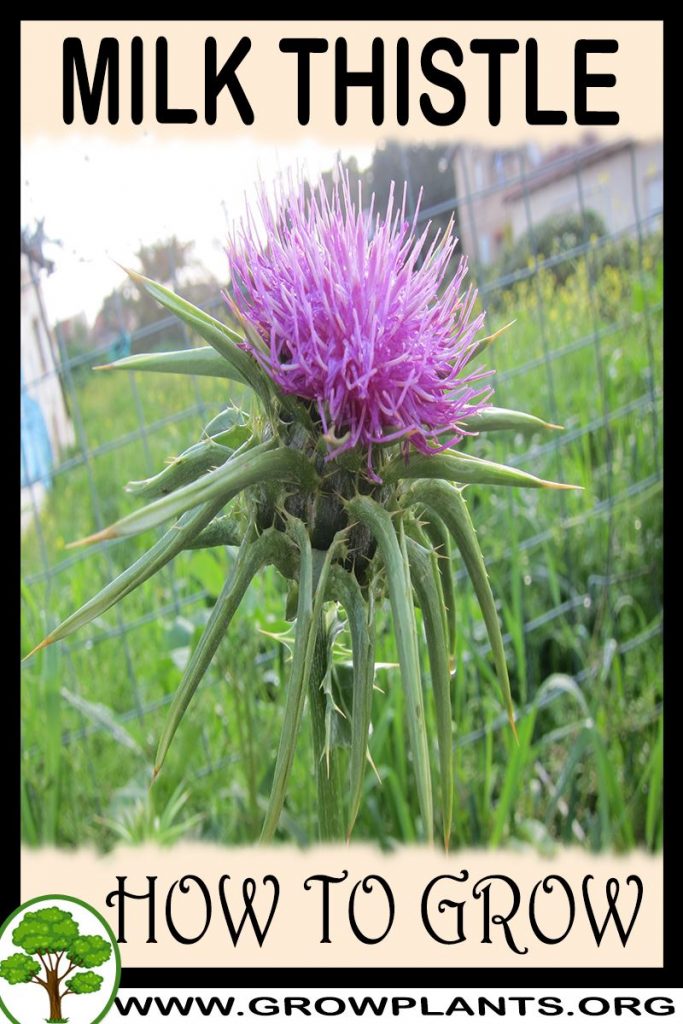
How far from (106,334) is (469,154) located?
0.99m

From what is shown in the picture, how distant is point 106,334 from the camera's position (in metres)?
2.14

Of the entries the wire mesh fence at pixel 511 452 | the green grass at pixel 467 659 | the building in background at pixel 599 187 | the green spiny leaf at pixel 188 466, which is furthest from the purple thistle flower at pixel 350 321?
the building in background at pixel 599 187

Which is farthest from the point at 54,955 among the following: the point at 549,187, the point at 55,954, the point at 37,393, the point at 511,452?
the point at 549,187

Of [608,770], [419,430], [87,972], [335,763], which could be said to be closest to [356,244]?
[419,430]

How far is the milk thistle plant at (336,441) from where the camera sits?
2.65ft

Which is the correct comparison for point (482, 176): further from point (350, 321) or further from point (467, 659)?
point (350, 321)

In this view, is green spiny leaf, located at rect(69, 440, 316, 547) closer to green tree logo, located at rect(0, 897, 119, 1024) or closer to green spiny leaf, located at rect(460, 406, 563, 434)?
green spiny leaf, located at rect(460, 406, 563, 434)

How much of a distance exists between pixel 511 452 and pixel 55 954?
1.86m

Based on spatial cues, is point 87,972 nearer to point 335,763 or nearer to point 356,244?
point 335,763

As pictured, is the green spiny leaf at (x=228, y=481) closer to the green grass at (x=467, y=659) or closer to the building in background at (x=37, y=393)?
the green grass at (x=467, y=659)

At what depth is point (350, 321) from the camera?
2.72 feet

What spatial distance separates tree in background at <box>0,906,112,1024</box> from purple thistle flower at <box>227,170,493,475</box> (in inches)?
26.3

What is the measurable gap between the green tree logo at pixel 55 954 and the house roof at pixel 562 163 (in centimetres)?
182

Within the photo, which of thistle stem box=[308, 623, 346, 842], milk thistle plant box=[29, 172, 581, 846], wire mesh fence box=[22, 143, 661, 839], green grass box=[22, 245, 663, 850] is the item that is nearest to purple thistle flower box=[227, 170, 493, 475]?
milk thistle plant box=[29, 172, 581, 846]
